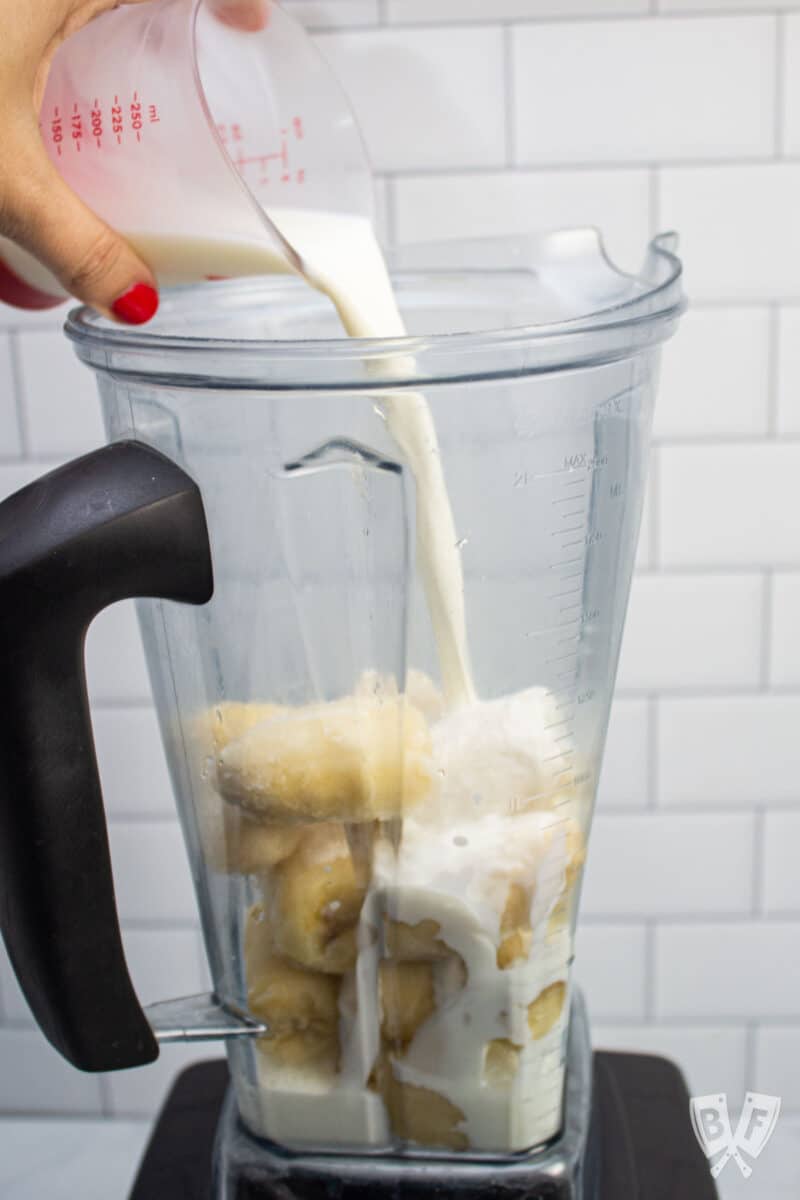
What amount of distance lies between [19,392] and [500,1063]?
0.57 metres

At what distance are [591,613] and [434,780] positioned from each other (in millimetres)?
92

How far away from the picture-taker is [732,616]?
2.93 ft

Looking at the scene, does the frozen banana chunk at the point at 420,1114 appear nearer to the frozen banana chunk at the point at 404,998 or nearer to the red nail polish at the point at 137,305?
the frozen banana chunk at the point at 404,998

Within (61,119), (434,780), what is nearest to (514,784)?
(434,780)

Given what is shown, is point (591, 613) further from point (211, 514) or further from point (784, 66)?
point (784, 66)

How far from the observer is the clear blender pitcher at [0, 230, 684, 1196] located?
0.43 metres

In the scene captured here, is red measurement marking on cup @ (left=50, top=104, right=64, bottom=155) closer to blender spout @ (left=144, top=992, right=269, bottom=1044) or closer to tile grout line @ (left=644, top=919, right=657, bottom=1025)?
blender spout @ (left=144, top=992, right=269, bottom=1044)

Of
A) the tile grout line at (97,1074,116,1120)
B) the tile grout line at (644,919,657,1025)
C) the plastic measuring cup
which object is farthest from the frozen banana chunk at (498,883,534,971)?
the tile grout line at (97,1074,116,1120)

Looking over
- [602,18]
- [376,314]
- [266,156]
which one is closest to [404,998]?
[376,314]

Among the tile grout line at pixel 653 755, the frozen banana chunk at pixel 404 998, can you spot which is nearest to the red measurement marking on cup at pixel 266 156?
the frozen banana chunk at pixel 404 998

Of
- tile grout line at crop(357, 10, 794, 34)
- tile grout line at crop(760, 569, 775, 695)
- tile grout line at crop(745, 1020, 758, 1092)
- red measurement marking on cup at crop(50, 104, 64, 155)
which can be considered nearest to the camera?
red measurement marking on cup at crop(50, 104, 64, 155)

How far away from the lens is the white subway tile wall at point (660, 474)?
79cm

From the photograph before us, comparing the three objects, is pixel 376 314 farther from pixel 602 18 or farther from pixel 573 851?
pixel 602 18

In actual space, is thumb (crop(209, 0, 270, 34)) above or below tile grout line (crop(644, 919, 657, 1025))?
above
